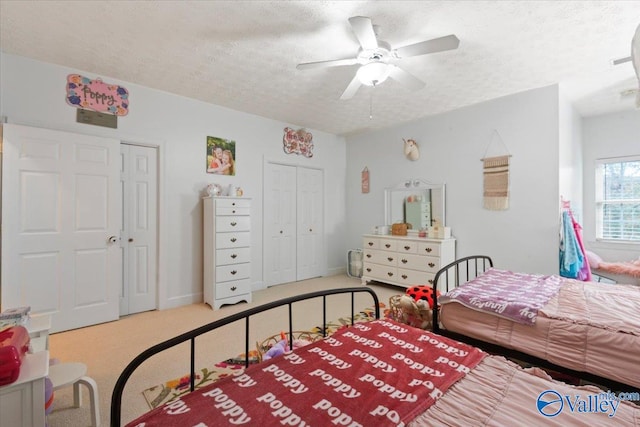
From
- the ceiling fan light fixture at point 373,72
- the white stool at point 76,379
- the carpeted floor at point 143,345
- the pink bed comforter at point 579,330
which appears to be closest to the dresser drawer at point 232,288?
the carpeted floor at point 143,345

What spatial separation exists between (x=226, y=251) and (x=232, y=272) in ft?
0.93

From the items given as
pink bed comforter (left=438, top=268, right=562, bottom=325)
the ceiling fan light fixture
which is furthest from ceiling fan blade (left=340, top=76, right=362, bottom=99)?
pink bed comforter (left=438, top=268, right=562, bottom=325)

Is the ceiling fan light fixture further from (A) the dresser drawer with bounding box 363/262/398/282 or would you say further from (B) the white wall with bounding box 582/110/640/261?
(B) the white wall with bounding box 582/110/640/261

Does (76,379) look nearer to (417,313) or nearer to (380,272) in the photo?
(417,313)

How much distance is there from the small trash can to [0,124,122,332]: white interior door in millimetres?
3489

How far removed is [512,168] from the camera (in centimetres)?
369

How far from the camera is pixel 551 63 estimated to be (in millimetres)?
2865

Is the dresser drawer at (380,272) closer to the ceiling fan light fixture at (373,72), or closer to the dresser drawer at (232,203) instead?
the dresser drawer at (232,203)

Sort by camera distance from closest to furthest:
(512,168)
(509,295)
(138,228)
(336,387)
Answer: (336,387)
(509,295)
(138,228)
(512,168)

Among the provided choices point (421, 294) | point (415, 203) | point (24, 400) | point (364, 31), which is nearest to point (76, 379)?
point (24, 400)

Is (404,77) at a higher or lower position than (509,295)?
higher

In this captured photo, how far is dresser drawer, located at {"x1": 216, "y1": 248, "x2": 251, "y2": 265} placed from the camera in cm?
369

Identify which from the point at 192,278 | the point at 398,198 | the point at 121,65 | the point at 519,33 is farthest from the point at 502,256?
the point at 121,65

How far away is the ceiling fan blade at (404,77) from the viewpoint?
2.39 m
